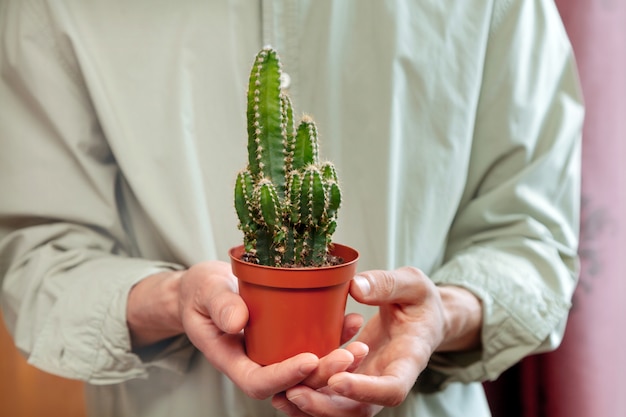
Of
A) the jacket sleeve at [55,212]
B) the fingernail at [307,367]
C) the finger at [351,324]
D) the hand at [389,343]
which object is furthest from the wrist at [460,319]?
the jacket sleeve at [55,212]

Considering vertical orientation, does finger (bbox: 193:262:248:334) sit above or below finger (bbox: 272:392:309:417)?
above

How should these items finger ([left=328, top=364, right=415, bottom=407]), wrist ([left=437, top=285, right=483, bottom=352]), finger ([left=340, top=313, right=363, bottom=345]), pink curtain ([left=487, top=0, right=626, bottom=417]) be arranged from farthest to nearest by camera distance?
pink curtain ([left=487, top=0, right=626, bottom=417])
wrist ([left=437, top=285, right=483, bottom=352])
finger ([left=340, top=313, right=363, bottom=345])
finger ([left=328, top=364, right=415, bottom=407])

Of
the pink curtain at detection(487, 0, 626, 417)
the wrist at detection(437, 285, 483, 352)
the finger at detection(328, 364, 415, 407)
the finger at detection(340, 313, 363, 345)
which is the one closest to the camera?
the finger at detection(328, 364, 415, 407)

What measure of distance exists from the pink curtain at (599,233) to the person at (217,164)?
28cm

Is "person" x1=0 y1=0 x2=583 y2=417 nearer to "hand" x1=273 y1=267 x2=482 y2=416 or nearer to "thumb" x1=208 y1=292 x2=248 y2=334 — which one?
"hand" x1=273 y1=267 x2=482 y2=416

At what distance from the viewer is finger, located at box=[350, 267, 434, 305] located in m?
0.55

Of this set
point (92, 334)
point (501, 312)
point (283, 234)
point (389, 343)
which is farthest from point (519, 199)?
point (92, 334)

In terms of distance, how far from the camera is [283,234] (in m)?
0.54

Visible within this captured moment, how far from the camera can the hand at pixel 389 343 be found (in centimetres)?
53

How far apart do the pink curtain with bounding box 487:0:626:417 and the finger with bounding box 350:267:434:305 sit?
586 millimetres

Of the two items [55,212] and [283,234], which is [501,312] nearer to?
[283,234]

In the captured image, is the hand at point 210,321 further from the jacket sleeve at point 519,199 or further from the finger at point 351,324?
the jacket sleeve at point 519,199

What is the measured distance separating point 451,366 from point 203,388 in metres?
0.33

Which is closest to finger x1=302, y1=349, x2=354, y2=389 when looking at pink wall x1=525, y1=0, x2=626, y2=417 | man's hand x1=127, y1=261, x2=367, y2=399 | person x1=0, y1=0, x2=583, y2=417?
man's hand x1=127, y1=261, x2=367, y2=399
